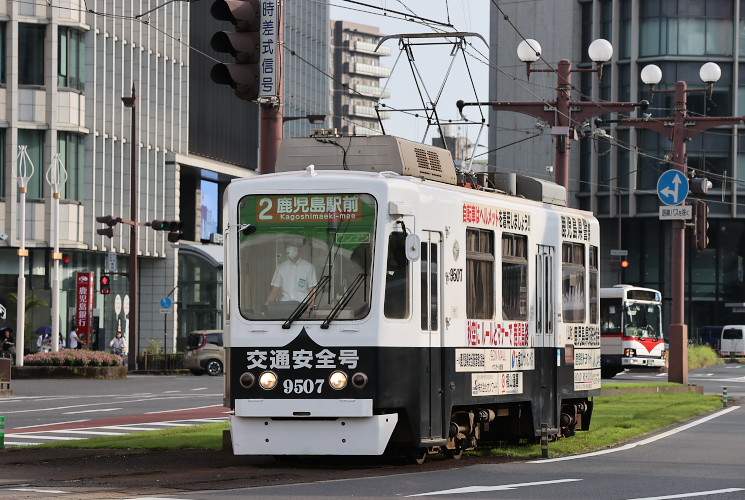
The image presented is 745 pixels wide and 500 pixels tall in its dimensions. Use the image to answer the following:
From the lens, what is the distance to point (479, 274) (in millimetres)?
17953

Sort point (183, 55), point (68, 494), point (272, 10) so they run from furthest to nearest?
point (183, 55)
point (272, 10)
point (68, 494)

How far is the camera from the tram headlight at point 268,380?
1585 centimetres

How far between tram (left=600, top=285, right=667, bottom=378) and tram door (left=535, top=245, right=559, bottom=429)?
105 ft

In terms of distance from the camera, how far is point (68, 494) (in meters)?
13.5

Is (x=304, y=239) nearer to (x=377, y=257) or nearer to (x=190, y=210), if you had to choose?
(x=377, y=257)

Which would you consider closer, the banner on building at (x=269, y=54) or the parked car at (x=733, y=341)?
the banner on building at (x=269, y=54)

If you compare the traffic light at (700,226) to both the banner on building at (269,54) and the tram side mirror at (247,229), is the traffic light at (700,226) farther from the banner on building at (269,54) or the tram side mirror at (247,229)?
the tram side mirror at (247,229)

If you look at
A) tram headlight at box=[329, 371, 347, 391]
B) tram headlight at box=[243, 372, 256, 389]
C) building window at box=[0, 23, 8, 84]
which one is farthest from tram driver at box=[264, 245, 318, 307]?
building window at box=[0, 23, 8, 84]

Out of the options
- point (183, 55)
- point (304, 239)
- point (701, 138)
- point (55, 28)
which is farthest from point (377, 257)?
point (701, 138)

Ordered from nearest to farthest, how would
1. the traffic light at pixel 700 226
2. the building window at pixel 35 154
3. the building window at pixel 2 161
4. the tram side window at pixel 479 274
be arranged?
the tram side window at pixel 479 274
the traffic light at pixel 700 226
the building window at pixel 2 161
the building window at pixel 35 154

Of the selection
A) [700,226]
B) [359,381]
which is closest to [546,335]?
[359,381]

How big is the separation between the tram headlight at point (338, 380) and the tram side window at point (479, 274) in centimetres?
236

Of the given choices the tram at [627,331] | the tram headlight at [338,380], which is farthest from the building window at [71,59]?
the tram headlight at [338,380]

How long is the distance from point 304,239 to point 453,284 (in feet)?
6.41
